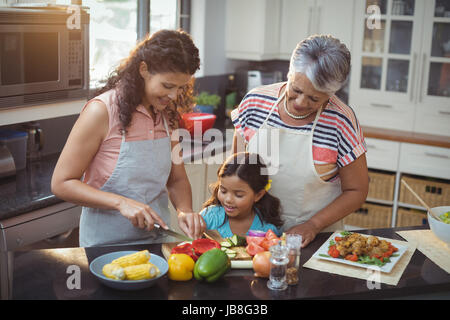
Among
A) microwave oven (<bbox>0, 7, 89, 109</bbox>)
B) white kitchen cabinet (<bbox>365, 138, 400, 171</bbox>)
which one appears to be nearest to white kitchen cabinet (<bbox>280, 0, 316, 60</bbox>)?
white kitchen cabinet (<bbox>365, 138, 400, 171</bbox>)

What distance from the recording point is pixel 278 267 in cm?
145

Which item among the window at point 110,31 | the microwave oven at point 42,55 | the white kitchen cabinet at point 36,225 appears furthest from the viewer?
the window at point 110,31

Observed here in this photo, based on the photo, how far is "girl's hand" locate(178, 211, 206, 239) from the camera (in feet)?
5.60

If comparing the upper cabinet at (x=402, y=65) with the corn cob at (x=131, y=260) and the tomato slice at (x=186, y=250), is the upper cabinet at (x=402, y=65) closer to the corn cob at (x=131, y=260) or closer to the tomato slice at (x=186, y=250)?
the tomato slice at (x=186, y=250)

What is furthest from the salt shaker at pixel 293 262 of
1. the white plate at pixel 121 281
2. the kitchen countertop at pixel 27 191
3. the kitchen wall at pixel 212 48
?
the kitchen wall at pixel 212 48

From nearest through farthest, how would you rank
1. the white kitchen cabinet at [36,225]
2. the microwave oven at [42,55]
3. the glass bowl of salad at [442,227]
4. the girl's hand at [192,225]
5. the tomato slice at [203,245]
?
1. the tomato slice at [203,245]
2. the girl's hand at [192,225]
3. the glass bowl of salad at [442,227]
4. the white kitchen cabinet at [36,225]
5. the microwave oven at [42,55]

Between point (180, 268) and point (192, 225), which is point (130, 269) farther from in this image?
point (192, 225)

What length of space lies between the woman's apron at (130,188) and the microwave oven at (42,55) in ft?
2.60

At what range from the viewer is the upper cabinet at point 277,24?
13.7ft

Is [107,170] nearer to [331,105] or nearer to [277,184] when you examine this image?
[277,184]

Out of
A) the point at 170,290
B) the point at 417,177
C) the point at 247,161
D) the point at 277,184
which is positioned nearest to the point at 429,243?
the point at 277,184

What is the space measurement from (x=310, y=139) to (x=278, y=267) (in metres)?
0.67

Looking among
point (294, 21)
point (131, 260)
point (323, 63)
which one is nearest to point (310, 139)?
point (323, 63)
